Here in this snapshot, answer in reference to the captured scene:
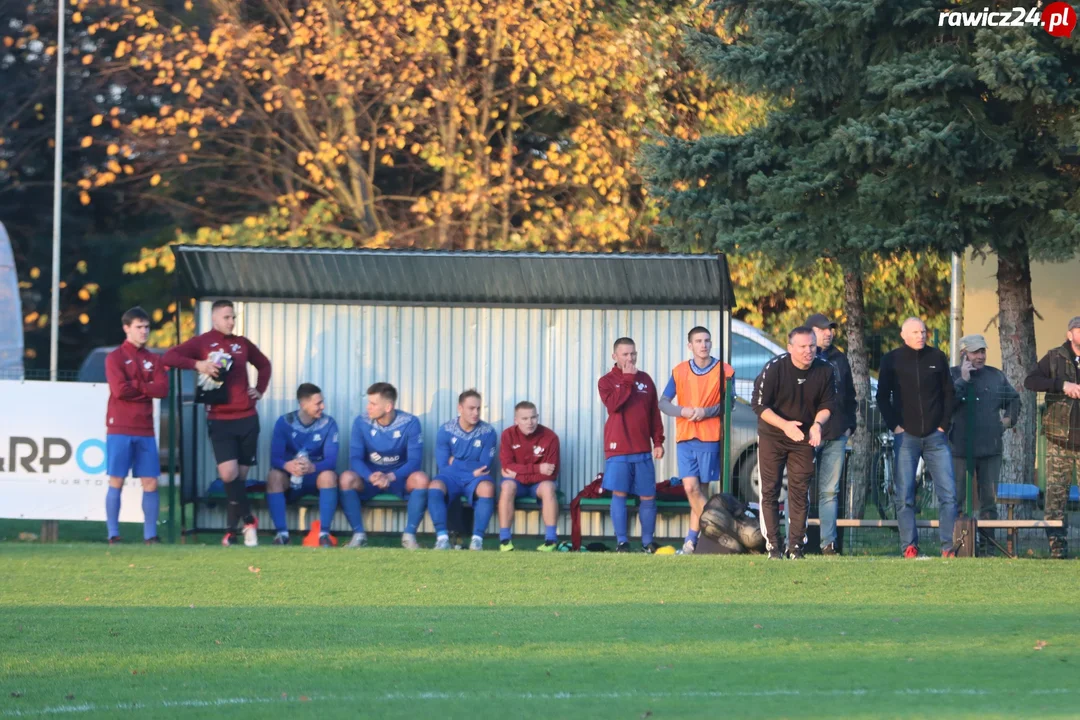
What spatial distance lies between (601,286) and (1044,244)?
164 inches

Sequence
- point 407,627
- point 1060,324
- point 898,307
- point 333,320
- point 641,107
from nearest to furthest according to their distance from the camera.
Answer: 1. point 407,627
2. point 333,320
3. point 1060,324
4. point 641,107
5. point 898,307

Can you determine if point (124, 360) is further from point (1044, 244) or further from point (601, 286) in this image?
point (1044, 244)

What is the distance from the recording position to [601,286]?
14469 millimetres

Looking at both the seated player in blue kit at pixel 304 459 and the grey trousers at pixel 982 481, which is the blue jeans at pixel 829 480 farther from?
the seated player in blue kit at pixel 304 459

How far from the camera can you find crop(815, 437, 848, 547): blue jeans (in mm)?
12688

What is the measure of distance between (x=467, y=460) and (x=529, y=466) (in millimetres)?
589

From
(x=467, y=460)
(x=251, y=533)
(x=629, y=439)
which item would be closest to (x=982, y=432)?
(x=629, y=439)

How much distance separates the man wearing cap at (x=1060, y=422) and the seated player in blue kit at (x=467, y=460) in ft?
15.7

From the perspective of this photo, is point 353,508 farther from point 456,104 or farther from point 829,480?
point 456,104

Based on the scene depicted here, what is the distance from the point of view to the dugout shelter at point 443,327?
47.2 feet

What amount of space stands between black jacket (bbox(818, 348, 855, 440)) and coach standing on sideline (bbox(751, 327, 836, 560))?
0.46ft

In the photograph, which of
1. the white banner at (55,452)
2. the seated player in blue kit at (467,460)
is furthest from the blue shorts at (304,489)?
the white banner at (55,452)

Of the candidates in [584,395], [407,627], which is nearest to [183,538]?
[584,395]

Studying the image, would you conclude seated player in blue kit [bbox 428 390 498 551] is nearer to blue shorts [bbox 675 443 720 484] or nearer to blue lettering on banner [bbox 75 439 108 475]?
blue shorts [bbox 675 443 720 484]
